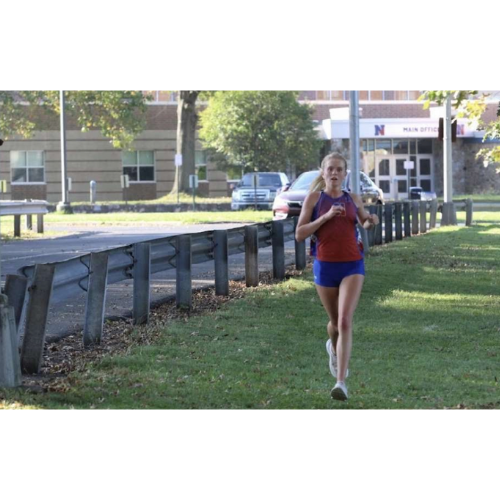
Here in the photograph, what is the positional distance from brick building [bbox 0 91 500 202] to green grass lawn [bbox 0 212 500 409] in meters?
41.9

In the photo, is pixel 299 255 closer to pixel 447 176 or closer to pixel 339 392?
pixel 339 392

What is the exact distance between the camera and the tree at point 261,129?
5462cm

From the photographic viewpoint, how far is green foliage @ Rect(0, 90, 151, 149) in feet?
162

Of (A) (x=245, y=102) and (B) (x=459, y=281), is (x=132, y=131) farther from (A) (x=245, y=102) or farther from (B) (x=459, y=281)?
(B) (x=459, y=281)

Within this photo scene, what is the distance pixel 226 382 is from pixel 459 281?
8913mm

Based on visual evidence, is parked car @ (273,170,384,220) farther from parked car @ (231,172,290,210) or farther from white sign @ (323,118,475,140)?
white sign @ (323,118,475,140)

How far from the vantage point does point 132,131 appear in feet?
173

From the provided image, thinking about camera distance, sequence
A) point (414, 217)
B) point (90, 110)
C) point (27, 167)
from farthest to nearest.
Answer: point (27, 167), point (90, 110), point (414, 217)

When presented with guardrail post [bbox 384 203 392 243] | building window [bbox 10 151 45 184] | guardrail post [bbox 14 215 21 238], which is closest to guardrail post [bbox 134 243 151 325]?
guardrail post [bbox 384 203 392 243]

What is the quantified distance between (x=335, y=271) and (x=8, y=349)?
2.39m

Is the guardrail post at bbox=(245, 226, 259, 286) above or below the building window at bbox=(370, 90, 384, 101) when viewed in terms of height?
below

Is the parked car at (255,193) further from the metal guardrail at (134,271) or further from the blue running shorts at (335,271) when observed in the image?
the blue running shorts at (335,271)

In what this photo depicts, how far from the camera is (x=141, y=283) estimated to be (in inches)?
471

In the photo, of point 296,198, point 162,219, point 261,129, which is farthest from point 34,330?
point 261,129
